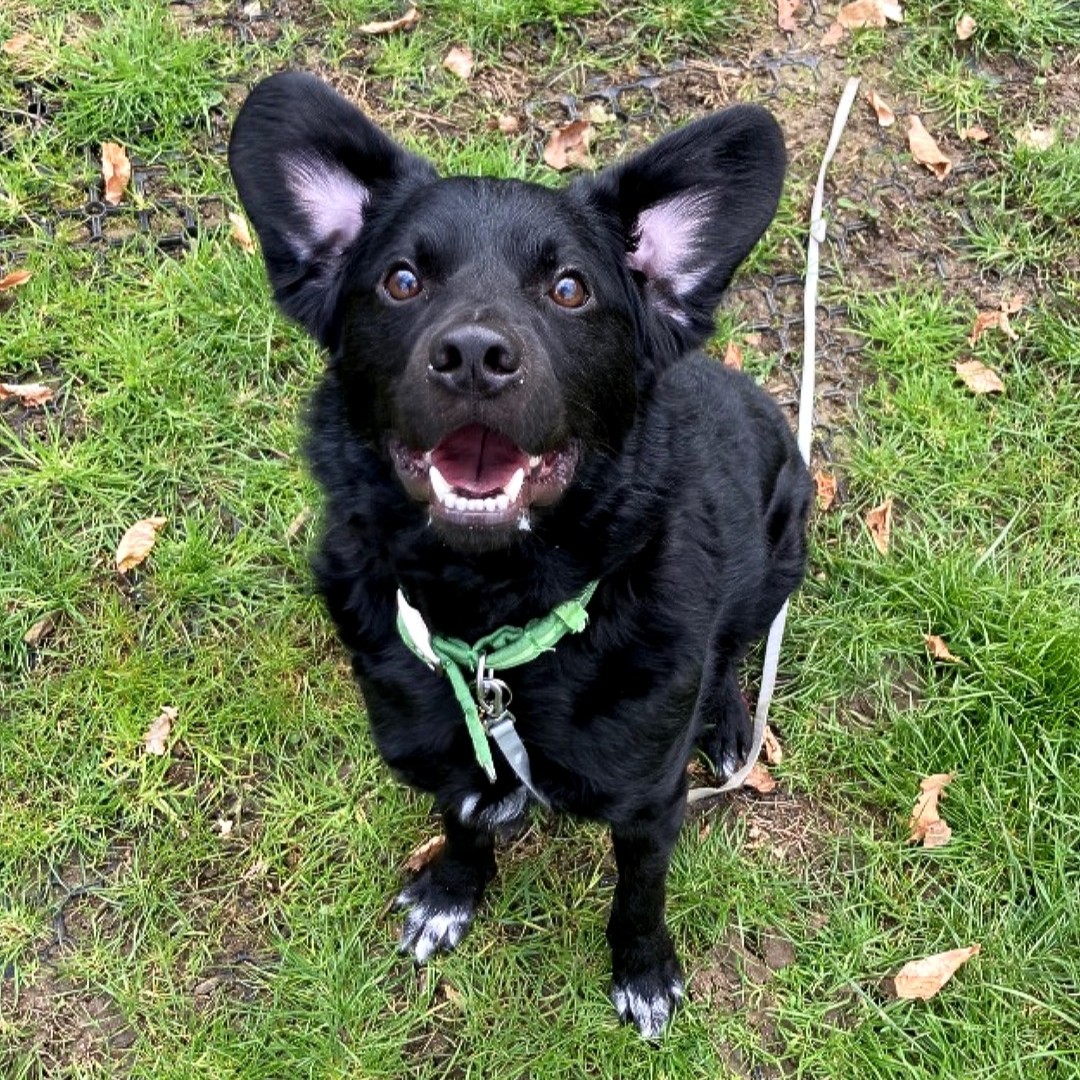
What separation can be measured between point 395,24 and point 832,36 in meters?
1.87

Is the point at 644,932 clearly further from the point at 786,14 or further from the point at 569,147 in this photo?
the point at 786,14

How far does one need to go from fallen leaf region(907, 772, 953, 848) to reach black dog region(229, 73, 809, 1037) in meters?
1.01

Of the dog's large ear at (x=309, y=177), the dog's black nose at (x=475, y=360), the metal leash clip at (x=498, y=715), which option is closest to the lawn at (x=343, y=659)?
the metal leash clip at (x=498, y=715)

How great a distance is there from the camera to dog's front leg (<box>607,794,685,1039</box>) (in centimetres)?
290

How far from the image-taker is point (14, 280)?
4348 millimetres

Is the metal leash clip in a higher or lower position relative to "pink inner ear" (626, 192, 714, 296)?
lower

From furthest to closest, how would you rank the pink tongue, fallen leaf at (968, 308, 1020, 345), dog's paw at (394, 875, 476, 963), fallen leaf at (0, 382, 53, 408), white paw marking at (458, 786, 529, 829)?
fallen leaf at (968, 308, 1020, 345) → fallen leaf at (0, 382, 53, 408) → dog's paw at (394, 875, 476, 963) → white paw marking at (458, 786, 529, 829) → the pink tongue

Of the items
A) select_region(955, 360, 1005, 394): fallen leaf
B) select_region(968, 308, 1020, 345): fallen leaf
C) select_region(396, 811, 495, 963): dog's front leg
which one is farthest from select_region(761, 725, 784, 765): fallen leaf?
select_region(968, 308, 1020, 345): fallen leaf

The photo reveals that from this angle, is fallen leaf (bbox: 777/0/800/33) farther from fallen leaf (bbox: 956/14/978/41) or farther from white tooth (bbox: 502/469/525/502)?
white tooth (bbox: 502/469/525/502)

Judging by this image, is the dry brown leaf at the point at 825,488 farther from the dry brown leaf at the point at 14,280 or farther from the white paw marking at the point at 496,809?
the dry brown leaf at the point at 14,280

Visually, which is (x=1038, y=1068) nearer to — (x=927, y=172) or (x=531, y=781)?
(x=531, y=781)

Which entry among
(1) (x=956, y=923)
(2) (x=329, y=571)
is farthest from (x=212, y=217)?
(1) (x=956, y=923)

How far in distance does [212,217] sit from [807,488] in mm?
2578

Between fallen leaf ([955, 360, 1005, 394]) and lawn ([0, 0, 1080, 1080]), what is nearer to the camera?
lawn ([0, 0, 1080, 1080])
